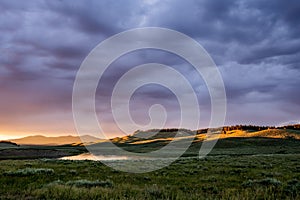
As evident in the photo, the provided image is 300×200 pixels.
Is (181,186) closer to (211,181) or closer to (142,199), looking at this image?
(211,181)

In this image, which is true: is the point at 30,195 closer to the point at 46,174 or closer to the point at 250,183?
the point at 46,174

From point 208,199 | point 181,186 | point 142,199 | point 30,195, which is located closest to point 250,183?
point 181,186

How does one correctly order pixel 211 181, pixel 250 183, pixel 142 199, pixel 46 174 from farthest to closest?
pixel 46 174 → pixel 211 181 → pixel 250 183 → pixel 142 199

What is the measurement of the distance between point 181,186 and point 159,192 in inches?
114

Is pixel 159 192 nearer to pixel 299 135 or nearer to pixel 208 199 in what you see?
pixel 208 199

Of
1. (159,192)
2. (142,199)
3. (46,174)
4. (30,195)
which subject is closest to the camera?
(142,199)

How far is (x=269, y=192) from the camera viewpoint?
465 inches

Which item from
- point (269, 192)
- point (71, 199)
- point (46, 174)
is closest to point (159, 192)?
point (71, 199)

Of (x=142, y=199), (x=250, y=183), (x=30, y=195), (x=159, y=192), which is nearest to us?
(x=142, y=199)

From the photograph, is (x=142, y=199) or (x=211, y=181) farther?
(x=211, y=181)

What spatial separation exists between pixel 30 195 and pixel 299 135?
432 ft

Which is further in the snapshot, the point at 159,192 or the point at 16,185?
the point at 16,185

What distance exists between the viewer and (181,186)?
1377 centimetres

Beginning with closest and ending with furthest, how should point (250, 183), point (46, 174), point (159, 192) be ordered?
1. point (159, 192)
2. point (250, 183)
3. point (46, 174)
